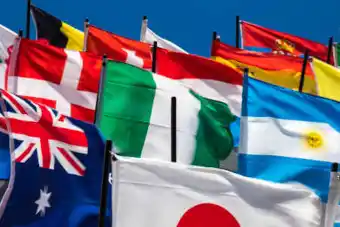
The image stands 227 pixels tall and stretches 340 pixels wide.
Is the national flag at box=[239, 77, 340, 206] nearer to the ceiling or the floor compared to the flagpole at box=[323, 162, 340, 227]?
nearer to the ceiling

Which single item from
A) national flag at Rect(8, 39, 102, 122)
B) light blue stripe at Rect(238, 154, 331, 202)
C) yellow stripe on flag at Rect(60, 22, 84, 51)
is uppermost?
yellow stripe on flag at Rect(60, 22, 84, 51)

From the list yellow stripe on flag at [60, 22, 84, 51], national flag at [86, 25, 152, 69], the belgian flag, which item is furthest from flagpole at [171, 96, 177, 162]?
yellow stripe on flag at [60, 22, 84, 51]

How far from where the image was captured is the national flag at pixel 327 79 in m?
16.6

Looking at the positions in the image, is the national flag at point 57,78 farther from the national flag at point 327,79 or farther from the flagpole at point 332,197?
the flagpole at point 332,197

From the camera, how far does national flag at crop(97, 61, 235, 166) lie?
13.8m

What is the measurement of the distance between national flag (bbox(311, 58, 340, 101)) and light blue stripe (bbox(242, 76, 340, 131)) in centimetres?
305

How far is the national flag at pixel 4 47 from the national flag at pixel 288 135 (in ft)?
16.7

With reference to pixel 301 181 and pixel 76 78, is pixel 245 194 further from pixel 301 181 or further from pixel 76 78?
pixel 76 78

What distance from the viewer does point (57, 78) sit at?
1523cm

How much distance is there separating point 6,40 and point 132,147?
4.12 metres

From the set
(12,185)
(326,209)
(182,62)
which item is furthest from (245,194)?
(182,62)

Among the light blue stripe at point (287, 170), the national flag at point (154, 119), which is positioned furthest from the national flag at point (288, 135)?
the national flag at point (154, 119)

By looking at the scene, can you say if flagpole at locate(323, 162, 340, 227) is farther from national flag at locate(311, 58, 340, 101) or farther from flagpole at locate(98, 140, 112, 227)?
national flag at locate(311, 58, 340, 101)

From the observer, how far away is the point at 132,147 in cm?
1402
